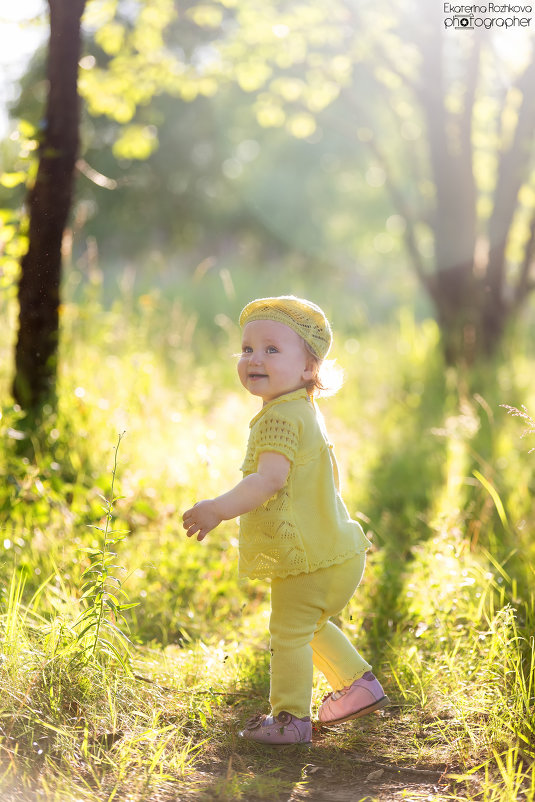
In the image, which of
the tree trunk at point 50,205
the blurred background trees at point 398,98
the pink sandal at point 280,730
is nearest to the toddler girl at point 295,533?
the pink sandal at point 280,730

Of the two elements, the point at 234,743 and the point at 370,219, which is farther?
the point at 370,219

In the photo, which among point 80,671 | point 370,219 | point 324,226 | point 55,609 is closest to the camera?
point 80,671

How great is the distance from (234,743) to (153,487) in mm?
2254

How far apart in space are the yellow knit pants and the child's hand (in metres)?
0.43

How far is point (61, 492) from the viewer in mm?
4289

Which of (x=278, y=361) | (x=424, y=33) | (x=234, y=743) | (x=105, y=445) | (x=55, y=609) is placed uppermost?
(x=424, y=33)

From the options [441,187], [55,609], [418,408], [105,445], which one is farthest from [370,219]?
[55,609]

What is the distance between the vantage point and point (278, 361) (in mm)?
2738

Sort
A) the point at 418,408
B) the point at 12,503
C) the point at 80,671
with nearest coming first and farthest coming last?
1. the point at 80,671
2. the point at 12,503
3. the point at 418,408

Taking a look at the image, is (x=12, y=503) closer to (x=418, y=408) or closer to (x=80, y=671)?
(x=80, y=671)

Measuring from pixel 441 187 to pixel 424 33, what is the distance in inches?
57.2

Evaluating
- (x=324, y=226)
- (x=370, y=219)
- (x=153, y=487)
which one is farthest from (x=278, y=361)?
(x=324, y=226)

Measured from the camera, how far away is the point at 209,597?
3.81 meters

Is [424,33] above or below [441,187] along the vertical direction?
above
